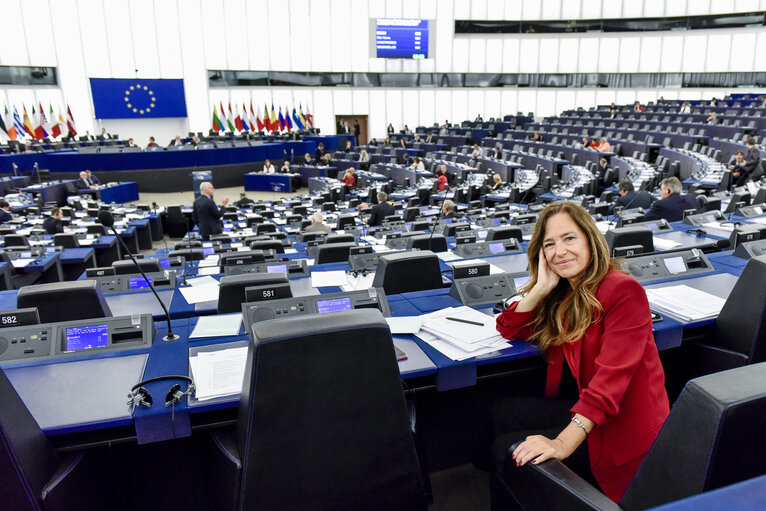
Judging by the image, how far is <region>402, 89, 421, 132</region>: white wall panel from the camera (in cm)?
2580

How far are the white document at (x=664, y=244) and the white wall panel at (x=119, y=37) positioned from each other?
22.2 m

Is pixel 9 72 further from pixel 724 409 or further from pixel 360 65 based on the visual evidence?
pixel 724 409

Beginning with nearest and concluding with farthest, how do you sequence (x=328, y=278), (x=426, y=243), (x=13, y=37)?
(x=328, y=278) < (x=426, y=243) < (x=13, y=37)

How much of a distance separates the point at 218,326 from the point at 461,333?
41.7 inches

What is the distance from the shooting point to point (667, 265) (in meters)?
2.84

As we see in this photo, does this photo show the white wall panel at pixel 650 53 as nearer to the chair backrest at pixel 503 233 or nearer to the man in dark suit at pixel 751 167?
the man in dark suit at pixel 751 167

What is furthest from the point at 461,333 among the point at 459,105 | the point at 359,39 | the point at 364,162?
the point at 459,105

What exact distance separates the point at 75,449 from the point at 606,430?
5.24ft

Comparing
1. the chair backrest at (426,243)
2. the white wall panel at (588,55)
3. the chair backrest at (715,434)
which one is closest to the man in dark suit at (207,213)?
the chair backrest at (426,243)

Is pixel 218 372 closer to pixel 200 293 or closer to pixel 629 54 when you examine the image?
pixel 200 293

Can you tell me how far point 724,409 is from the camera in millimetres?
892

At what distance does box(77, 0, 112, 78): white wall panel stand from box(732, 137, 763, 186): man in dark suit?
2159cm

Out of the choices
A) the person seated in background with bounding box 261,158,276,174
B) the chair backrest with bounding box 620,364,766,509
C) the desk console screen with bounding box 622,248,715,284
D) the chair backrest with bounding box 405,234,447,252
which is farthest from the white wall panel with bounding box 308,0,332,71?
the chair backrest with bounding box 620,364,766,509

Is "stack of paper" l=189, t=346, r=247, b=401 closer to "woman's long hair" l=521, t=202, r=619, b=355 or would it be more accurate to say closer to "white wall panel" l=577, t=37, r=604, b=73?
"woman's long hair" l=521, t=202, r=619, b=355
